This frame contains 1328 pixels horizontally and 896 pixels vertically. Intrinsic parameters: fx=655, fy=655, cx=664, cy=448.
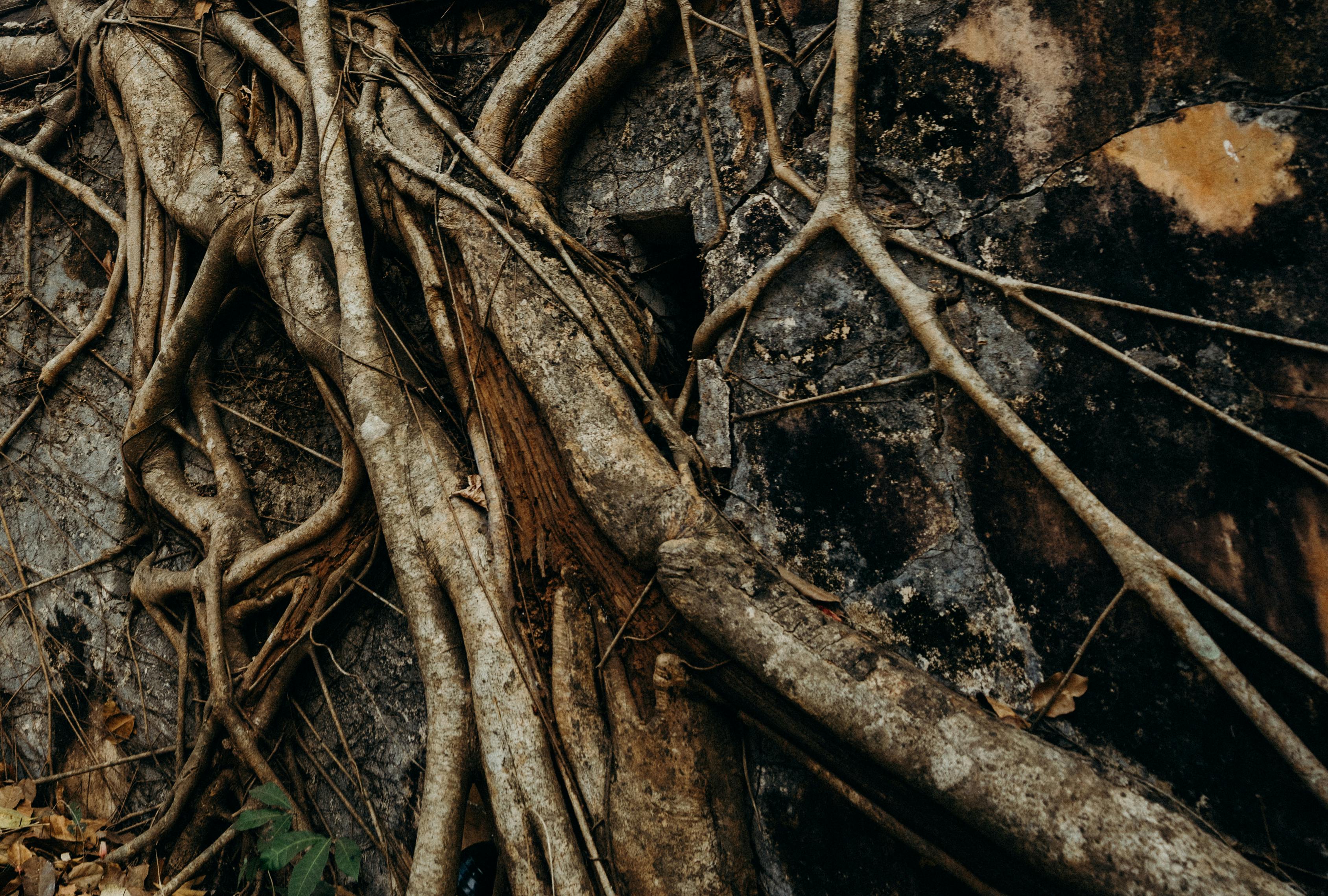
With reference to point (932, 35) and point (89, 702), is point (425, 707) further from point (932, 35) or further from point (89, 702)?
point (932, 35)

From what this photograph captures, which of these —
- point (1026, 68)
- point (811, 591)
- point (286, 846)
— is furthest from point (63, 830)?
point (1026, 68)

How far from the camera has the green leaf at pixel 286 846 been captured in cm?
172

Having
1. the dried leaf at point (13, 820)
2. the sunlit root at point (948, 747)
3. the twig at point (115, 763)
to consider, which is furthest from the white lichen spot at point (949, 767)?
the dried leaf at point (13, 820)

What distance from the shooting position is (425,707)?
2.10 meters

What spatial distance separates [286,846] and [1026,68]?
2816 millimetres

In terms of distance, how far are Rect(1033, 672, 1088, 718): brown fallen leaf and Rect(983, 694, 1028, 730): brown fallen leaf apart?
40mm

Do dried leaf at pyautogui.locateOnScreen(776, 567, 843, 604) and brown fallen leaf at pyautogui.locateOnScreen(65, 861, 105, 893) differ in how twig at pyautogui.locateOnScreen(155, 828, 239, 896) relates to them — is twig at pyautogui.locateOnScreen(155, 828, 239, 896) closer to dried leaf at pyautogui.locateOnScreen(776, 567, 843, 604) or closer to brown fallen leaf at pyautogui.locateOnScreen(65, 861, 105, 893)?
brown fallen leaf at pyautogui.locateOnScreen(65, 861, 105, 893)

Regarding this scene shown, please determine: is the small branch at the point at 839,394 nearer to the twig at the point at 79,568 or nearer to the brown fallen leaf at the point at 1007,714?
the brown fallen leaf at the point at 1007,714

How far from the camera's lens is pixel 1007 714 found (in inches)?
55.7

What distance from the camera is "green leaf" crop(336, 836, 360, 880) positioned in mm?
1672

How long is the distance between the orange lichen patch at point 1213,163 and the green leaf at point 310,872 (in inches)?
102

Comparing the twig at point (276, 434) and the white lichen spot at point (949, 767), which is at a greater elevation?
the twig at point (276, 434)

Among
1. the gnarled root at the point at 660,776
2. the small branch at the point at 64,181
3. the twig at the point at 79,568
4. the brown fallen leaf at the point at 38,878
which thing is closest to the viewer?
the gnarled root at the point at 660,776

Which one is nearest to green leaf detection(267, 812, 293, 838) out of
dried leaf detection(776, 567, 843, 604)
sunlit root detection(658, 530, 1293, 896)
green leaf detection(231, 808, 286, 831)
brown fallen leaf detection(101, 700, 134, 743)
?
green leaf detection(231, 808, 286, 831)
